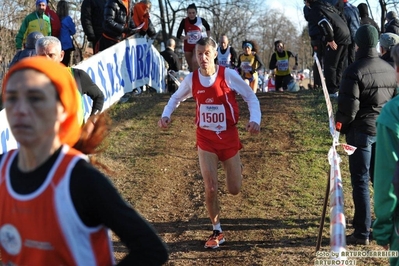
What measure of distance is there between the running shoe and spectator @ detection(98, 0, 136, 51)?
22.0 feet

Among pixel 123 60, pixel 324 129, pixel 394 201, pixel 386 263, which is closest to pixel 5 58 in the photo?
pixel 123 60

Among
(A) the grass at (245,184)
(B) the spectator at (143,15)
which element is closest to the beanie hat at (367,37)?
(A) the grass at (245,184)

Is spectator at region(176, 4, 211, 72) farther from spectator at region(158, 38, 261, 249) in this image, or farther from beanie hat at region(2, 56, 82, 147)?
beanie hat at region(2, 56, 82, 147)

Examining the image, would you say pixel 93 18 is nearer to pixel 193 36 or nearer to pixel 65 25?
pixel 65 25

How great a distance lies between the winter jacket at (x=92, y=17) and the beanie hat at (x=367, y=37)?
7453 mm

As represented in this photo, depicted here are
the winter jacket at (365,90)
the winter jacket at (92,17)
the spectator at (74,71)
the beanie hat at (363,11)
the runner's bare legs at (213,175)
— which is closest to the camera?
the spectator at (74,71)

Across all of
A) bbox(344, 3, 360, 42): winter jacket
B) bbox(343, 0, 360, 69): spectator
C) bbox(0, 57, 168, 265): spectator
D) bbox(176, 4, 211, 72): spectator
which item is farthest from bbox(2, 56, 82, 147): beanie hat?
bbox(176, 4, 211, 72): spectator

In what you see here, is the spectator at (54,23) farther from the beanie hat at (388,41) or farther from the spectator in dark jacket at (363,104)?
the spectator in dark jacket at (363,104)

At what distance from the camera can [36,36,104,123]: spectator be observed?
5.64 meters

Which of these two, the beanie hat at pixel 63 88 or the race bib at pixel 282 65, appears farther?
the race bib at pixel 282 65

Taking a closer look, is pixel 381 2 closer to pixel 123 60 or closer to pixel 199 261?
pixel 123 60

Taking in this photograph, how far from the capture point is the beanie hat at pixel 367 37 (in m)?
5.84

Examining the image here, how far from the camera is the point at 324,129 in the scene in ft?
34.9

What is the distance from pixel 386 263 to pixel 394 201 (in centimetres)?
298
